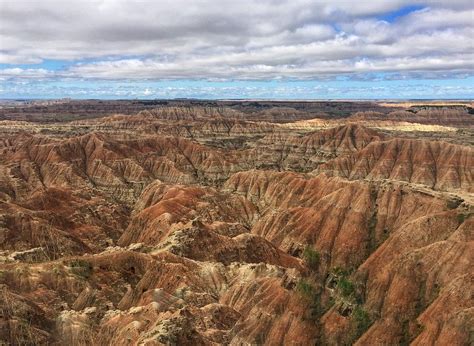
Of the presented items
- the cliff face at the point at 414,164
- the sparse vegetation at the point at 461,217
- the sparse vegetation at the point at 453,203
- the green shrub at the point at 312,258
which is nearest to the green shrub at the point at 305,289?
the sparse vegetation at the point at 461,217

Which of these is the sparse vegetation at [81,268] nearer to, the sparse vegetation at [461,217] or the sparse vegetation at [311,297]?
the sparse vegetation at [311,297]

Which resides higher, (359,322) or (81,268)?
(81,268)

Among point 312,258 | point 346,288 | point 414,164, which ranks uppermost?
point 414,164

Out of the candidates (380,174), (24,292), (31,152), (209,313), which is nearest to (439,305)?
(209,313)

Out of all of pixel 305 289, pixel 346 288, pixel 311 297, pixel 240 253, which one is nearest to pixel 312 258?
pixel 240 253

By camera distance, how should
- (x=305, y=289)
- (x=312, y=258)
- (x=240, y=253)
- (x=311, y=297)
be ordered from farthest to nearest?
(x=312, y=258)
(x=240, y=253)
(x=305, y=289)
(x=311, y=297)

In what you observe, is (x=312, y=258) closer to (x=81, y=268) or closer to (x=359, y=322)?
(x=359, y=322)
